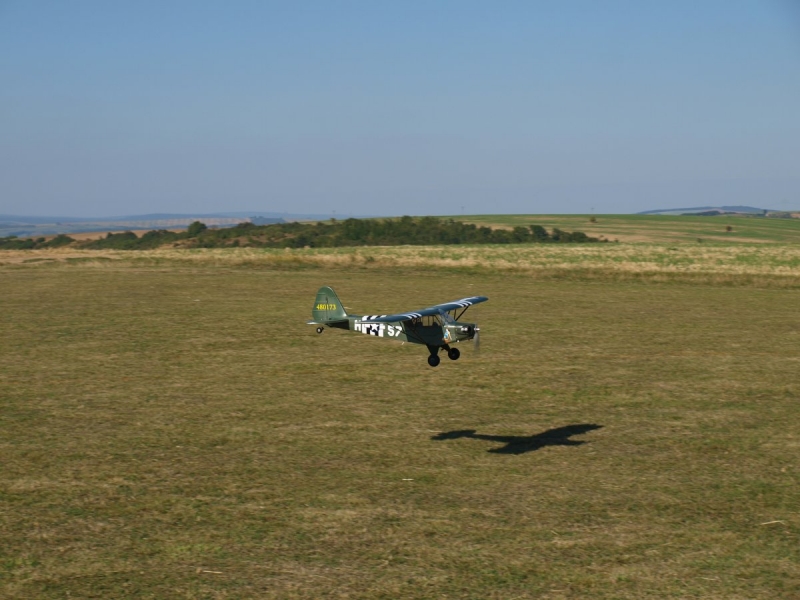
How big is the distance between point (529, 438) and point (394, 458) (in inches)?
155

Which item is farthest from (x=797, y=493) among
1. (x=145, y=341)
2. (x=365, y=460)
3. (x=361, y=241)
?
(x=361, y=241)

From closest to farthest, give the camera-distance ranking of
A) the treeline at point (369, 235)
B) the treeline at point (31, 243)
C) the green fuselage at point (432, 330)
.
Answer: the green fuselage at point (432, 330)
the treeline at point (369, 235)
the treeline at point (31, 243)

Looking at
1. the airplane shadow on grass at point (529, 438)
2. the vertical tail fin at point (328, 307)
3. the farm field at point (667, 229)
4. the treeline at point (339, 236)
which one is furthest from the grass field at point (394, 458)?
the farm field at point (667, 229)

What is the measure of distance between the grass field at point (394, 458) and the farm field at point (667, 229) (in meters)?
73.8

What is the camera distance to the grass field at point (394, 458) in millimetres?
14125

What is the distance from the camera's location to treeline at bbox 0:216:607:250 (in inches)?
3755

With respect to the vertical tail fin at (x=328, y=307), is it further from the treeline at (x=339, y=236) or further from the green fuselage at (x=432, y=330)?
the treeline at (x=339, y=236)

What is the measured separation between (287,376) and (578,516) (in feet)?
48.5

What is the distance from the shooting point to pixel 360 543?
15.2 m

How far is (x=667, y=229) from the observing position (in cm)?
12950

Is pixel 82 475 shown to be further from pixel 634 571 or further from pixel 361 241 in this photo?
pixel 361 241

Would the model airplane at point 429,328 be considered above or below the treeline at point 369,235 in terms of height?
below

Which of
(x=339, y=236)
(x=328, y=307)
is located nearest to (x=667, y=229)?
(x=339, y=236)

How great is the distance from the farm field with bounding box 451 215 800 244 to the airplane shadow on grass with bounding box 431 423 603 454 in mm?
88178
